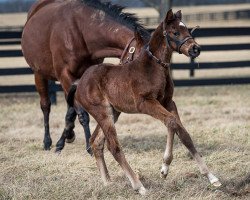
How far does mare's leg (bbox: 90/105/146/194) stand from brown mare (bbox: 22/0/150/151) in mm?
1145

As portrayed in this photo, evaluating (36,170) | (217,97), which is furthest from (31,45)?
(217,97)

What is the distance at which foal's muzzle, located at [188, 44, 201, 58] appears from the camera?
18.4ft

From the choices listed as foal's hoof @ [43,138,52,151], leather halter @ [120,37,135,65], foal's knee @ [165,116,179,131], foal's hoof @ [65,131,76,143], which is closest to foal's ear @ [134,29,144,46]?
leather halter @ [120,37,135,65]

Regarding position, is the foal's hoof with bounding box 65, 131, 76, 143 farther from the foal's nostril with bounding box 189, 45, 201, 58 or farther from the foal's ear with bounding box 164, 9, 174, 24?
the foal's nostril with bounding box 189, 45, 201, 58

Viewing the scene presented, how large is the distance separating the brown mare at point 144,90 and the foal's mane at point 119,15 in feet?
3.89

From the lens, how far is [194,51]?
18.4 ft

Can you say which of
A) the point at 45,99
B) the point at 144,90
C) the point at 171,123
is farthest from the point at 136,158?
the point at 45,99

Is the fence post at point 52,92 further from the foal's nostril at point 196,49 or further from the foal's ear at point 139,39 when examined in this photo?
the foal's nostril at point 196,49

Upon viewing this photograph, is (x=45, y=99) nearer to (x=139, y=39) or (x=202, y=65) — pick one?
(x=139, y=39)

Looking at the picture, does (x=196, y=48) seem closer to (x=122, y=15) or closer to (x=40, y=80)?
(x=122, y=15)

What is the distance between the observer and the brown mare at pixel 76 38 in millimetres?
7488

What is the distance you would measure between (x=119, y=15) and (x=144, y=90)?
211 centimetres

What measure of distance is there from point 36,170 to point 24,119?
14.6 feet

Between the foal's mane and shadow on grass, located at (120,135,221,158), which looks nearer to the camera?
the foal's mane
